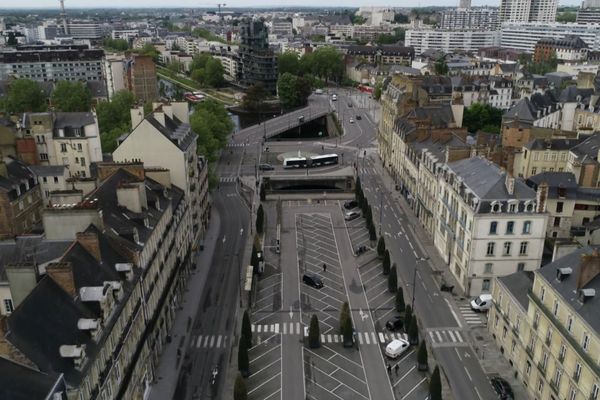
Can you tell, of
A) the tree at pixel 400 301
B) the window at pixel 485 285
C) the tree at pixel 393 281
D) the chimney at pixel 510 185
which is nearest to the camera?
the tree at pixel 400 301

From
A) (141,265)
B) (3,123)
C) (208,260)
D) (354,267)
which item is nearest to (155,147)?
(208,260)

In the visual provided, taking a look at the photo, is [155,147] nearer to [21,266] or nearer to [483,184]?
[21,266]

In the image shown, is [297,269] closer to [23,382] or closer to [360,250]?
[360,250]

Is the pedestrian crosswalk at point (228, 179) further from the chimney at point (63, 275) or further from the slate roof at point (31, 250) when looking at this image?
the chimney at point (63, 275)

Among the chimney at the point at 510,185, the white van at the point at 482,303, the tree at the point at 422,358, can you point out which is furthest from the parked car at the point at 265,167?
the tree at the point at 422,358

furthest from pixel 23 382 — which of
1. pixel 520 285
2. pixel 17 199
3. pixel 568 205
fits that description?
pixel 568 205

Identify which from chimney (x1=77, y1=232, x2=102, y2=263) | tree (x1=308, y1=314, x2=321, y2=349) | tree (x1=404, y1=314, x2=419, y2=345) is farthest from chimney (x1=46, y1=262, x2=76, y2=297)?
tree (x1=404, y1=314, x2=419, y2=345)

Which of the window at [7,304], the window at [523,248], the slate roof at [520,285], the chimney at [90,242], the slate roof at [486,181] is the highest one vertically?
the chimney at [90,242]
